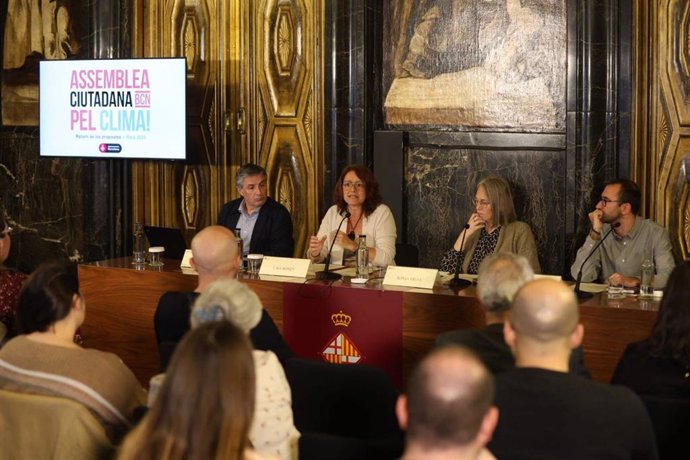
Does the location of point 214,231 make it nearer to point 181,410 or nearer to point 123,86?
point 181,410

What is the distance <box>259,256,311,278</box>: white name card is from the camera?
511cm

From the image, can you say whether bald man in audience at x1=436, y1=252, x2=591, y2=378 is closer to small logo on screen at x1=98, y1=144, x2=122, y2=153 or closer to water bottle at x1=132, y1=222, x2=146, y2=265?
water bottle at x1=132, y1=222, x2=146, y2=265

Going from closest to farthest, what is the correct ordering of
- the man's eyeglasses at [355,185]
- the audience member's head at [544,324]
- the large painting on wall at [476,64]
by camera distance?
the audience member's head at [544,324], the man's eyeglasses at [355,185], the large painting on wall at [476,64]

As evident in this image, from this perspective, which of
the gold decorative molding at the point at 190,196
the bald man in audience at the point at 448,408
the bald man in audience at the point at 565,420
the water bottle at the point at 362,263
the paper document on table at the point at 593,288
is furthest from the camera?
the gold decorative molding at the point at 190,196

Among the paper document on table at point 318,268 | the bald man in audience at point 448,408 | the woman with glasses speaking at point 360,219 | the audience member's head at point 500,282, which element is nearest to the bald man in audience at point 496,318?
the audience member's head at point 500,282

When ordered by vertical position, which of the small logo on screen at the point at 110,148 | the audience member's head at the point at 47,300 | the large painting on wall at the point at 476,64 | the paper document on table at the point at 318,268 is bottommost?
the paper document on table at the point at 318,268

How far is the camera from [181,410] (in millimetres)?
2090

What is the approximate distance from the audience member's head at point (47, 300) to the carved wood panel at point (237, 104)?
13.8 feet

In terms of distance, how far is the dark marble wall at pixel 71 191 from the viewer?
307 inches

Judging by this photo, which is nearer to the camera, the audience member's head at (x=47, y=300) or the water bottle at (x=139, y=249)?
the audience member's head at (x=47, y=300)

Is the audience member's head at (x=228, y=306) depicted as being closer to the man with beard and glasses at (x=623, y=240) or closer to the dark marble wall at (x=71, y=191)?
the man with beard and glasses at (x=623, y=240)

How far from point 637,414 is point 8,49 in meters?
6.81

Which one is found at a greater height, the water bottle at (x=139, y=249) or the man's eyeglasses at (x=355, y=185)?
the man's eyeglasses at (x=355, y=185)

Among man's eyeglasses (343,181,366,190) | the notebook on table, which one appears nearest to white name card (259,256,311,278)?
the notebook on table
